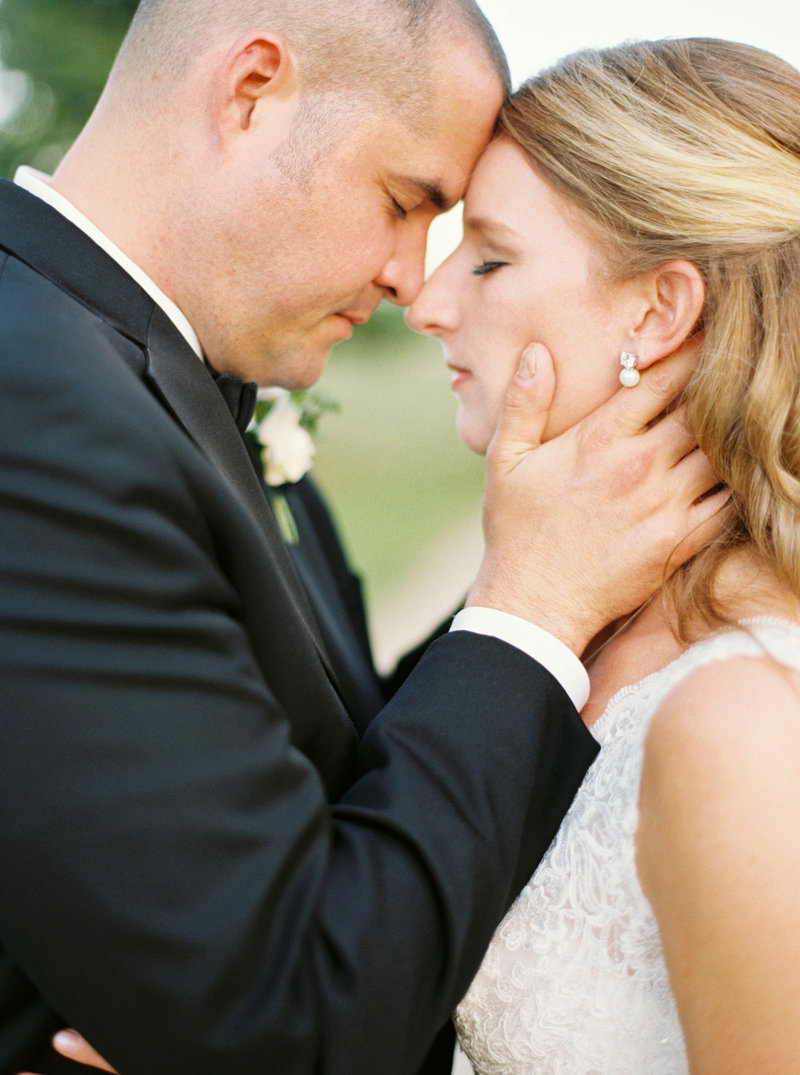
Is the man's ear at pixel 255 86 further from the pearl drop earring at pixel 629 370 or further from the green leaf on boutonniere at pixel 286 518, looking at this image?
the green leaf on boutonniere at pixel 286 518

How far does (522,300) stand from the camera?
90.3 inches

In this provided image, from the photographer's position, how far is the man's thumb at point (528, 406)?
2244mm

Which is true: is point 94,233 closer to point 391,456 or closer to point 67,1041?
point 67,1041

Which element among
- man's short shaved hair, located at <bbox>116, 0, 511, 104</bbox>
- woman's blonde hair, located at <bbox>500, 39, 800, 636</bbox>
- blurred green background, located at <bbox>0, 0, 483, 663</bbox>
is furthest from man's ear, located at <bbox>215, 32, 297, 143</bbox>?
blurred green background, located at <bbox>0, 0, 483, 663</bbox>

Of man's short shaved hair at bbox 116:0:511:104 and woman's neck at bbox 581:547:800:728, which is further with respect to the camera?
man's short shaved hair at bbox 116:0:511:104

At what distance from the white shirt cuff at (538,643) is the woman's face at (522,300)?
24.1 inches

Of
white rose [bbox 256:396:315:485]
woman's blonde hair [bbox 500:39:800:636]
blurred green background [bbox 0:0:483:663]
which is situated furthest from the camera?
blurred green background [bbox 0:0:483:663]

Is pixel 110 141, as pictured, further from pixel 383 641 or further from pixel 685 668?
pixel 383 641

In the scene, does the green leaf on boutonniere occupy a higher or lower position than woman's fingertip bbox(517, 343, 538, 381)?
lower

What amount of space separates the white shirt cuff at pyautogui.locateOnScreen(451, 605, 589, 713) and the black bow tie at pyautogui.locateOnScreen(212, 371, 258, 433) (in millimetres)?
824

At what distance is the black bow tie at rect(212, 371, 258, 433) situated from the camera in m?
2.33

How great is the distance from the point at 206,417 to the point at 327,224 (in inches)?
24.4

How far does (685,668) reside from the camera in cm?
178

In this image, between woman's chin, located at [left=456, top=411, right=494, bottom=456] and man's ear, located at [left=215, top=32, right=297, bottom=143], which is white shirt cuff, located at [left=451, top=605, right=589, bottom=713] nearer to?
woman's chin, located at [left=456, top=411, right=494, bottom=456]
